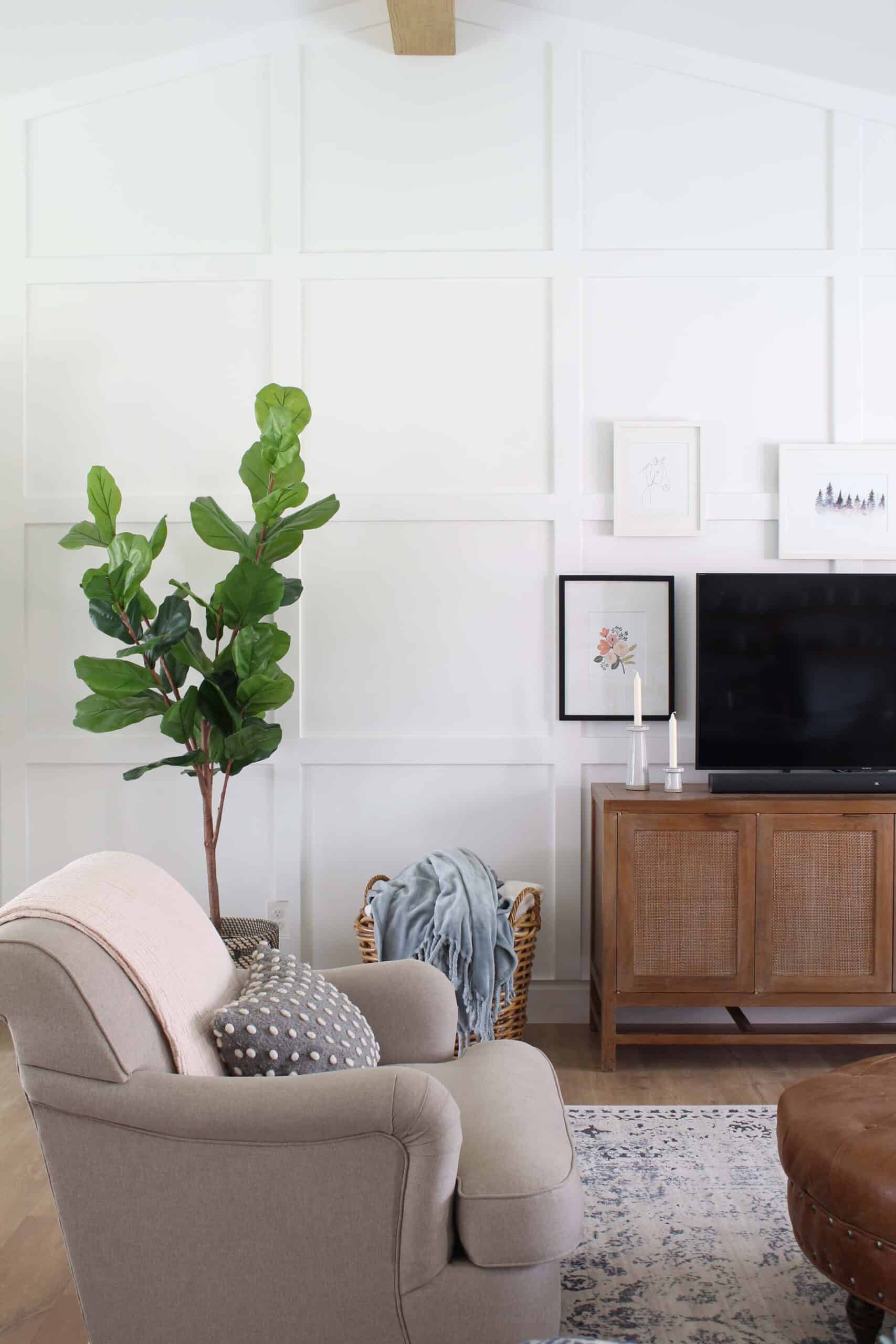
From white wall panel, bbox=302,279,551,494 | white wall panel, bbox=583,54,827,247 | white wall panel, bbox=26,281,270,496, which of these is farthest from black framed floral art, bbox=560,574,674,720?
white wall panel, bbox=26,281,270,496

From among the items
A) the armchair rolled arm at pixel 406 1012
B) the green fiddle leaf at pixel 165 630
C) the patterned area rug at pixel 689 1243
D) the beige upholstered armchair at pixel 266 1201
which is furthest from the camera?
the green fiddle leaf at pixel 165 630

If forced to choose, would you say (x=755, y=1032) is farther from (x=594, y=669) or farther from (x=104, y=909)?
(x=104, y=909)

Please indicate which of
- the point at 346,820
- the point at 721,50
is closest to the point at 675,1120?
the point at 346,820

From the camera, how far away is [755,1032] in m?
3.20

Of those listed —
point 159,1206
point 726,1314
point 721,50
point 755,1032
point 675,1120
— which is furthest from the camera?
point 721,50

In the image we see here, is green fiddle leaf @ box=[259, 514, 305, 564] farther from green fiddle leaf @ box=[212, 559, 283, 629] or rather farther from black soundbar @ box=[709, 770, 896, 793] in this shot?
black soundbar @ box=[709, 770, 896, 793]

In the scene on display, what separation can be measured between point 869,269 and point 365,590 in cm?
202

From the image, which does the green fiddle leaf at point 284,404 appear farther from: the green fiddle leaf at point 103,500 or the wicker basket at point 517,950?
the wicker basket at point 517,950

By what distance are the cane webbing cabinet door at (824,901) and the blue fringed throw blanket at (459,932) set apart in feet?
2.53

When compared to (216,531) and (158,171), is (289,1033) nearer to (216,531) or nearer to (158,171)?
(216,531)

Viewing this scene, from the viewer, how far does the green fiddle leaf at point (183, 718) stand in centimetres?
305

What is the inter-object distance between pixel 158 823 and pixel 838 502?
2556 millimetres

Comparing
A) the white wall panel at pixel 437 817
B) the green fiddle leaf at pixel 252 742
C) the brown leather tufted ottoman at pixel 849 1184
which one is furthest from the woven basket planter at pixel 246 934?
the brown leather tufted ottoman at pixel 849 1184

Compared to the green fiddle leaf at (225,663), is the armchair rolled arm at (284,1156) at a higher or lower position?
lower
